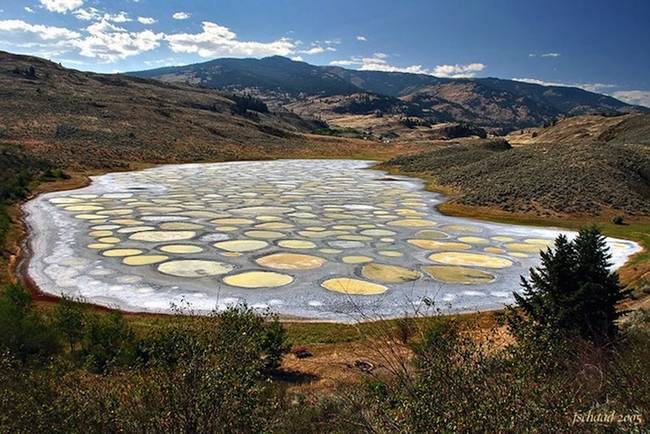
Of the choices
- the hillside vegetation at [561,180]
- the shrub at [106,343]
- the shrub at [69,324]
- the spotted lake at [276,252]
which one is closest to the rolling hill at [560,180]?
the hillside vegetation at [561,180]

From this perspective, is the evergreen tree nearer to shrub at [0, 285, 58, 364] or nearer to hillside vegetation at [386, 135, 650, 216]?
shrub at [0, 285, 58, 364]

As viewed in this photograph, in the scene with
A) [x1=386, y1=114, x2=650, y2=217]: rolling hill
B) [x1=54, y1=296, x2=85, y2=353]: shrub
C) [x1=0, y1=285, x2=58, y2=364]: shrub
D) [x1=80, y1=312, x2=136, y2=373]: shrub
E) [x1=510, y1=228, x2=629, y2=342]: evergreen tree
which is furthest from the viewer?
[x1=386, y1=114, x2=650, y2=217]: rolling hill

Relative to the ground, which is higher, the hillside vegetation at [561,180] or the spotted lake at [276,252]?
the hillside vegetation at [561,180]

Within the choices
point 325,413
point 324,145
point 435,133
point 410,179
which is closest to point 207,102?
point 324,145

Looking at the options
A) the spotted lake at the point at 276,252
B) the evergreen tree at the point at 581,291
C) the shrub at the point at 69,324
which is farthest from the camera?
the spotted lake at the point at 276,252

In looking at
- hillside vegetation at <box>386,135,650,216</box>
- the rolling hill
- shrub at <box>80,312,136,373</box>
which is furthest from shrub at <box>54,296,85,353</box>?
hillside vegetation at <box>386,135,650,216</box>

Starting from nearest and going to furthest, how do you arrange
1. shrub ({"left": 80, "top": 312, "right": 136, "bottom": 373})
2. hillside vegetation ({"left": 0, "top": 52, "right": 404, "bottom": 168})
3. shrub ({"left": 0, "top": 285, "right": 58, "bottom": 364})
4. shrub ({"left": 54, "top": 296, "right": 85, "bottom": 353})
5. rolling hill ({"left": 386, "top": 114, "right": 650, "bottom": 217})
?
shrub ({"left": 80, "top": 312, "right": 136, "bottom": 373})
shrub ({"left": 0, "top": 285, "right": 58, "bottom": 364})
shrub ({"left": 54, "top": 296, "right": 85, "bottom": 353})
rolling hill ({"left": 386, "top": 114, "right": 650, "bottom": 217})
hillside vegetation ({"left": 0, "top": 52, "right": 404, "bottom": 168})

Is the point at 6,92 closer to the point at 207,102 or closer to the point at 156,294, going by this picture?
the point at 207,102

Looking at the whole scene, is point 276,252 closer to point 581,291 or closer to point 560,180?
point 581,291

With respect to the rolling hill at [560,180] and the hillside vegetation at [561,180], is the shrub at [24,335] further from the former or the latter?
the hillside vegetation at [561,180]
